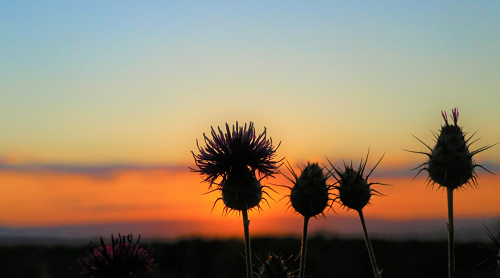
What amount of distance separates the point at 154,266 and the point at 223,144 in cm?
298

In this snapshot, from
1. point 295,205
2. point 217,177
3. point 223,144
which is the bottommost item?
point 295,205

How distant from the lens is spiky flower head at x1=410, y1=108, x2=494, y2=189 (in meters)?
9.48

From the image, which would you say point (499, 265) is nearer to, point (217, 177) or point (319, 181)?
point (319, 181)

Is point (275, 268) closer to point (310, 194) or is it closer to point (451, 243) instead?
point (310, 194)

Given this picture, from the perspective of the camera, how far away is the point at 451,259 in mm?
8312

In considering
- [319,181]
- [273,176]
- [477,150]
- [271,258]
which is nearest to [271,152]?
[273,176]

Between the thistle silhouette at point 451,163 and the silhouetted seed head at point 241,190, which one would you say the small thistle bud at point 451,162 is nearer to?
the thistle silhouette at point 451,163

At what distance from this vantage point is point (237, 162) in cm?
1108

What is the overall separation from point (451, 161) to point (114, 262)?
6420mm

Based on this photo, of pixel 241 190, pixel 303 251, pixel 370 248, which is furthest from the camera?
pixel 241 190

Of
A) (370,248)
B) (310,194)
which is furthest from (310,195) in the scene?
(370,248)

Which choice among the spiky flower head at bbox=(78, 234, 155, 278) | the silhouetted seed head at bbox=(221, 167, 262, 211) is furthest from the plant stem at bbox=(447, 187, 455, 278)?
the spiky flower head at bbox=(78, 234, 155, 278)

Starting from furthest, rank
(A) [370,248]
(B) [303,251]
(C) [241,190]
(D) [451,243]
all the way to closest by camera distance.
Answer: (C) [241,190] < (A) [370,248] < (B) [303,251] < (D) [451,243]

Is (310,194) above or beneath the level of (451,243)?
above
